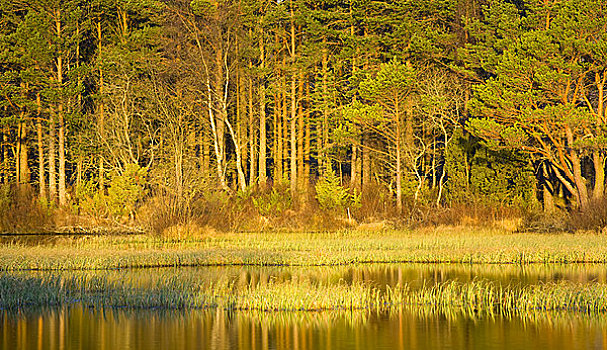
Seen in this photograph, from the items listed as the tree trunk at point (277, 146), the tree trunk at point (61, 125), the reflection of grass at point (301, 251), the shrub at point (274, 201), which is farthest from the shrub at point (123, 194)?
the tree trunk at point (277, 146)

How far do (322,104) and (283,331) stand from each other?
34.5m

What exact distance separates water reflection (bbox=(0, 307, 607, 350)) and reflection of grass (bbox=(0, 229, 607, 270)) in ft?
29.8

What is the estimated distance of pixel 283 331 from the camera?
17406 millimetres

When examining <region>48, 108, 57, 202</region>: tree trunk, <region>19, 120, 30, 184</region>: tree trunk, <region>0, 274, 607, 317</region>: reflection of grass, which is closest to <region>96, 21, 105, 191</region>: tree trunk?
<region>48, 108, 57, 202</region>: tree trunk

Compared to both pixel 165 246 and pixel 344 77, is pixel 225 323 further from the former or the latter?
pixel 344 77

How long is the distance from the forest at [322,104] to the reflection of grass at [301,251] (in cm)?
376

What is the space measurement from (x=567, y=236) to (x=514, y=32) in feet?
34.5

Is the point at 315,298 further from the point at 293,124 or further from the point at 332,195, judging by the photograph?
the point at 293,124

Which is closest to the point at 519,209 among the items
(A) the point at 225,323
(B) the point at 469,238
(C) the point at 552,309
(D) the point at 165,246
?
(B) the point at 469,238

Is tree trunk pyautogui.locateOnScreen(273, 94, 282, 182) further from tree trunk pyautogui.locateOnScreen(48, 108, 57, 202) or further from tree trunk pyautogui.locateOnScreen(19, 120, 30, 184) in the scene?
tree trunk pyautogui.locateOnScreen(19, 120, 30, 184)

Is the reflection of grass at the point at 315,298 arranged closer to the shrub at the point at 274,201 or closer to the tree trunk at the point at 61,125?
the shrub at the point at 274,201

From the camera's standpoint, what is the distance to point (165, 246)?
3422 cm

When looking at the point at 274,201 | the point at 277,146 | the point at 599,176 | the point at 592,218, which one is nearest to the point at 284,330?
the point at 592,218

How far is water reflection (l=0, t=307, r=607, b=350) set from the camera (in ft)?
53.4
